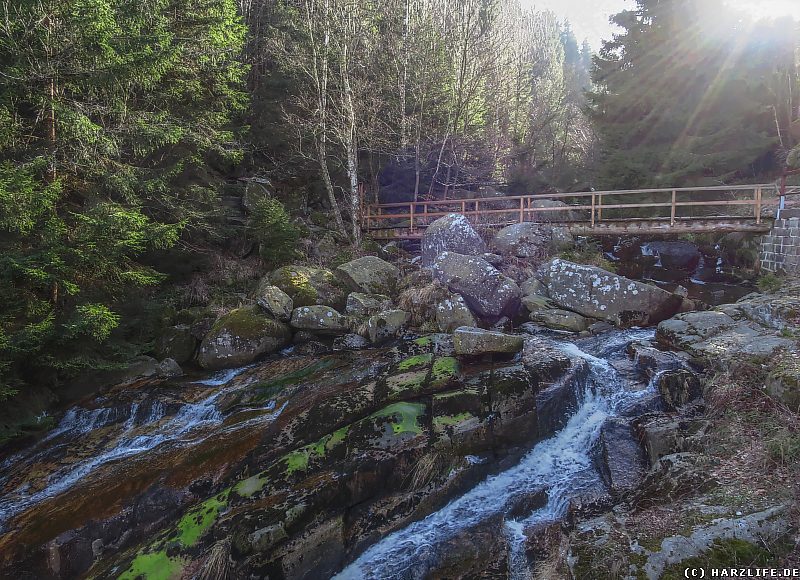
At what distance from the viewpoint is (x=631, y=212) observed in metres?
20.2

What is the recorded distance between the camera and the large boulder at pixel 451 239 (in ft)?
45.2

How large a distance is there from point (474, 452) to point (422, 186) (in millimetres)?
19497

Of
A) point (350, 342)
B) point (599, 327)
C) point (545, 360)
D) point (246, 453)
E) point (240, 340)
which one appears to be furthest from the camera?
point (599, 327)

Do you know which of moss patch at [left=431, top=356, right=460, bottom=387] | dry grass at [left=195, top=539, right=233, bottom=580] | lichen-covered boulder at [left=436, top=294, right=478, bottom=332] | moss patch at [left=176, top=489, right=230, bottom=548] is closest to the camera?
dry grass at [left=195, top=539, right=233, bottom=580]

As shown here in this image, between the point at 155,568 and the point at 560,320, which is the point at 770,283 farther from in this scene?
the point at 155,568

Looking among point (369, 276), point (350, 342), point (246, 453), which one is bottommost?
point (246, 453)

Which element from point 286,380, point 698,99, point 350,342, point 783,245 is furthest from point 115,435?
point 698,99

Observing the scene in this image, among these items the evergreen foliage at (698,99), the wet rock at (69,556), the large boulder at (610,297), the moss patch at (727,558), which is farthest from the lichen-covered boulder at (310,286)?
the evergreen foliage at (698,99)

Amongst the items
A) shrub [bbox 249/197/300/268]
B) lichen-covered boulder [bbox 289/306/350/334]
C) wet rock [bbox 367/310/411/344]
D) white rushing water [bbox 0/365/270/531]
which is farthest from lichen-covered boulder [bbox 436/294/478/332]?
shrub [bbox 249/197/300/268]

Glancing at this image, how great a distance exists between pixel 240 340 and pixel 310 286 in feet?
7.96

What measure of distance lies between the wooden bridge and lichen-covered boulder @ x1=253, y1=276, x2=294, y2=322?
7.03 m

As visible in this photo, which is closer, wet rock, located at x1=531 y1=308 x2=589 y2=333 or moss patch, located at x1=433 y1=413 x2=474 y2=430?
moss patch, located at x1=433 y1=413 x2=474 y2=430

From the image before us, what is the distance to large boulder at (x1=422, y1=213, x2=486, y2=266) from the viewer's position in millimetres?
13766

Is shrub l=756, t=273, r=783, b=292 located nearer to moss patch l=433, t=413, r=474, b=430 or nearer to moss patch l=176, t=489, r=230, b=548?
moss patch l=433, t=413, r=474, b=430
